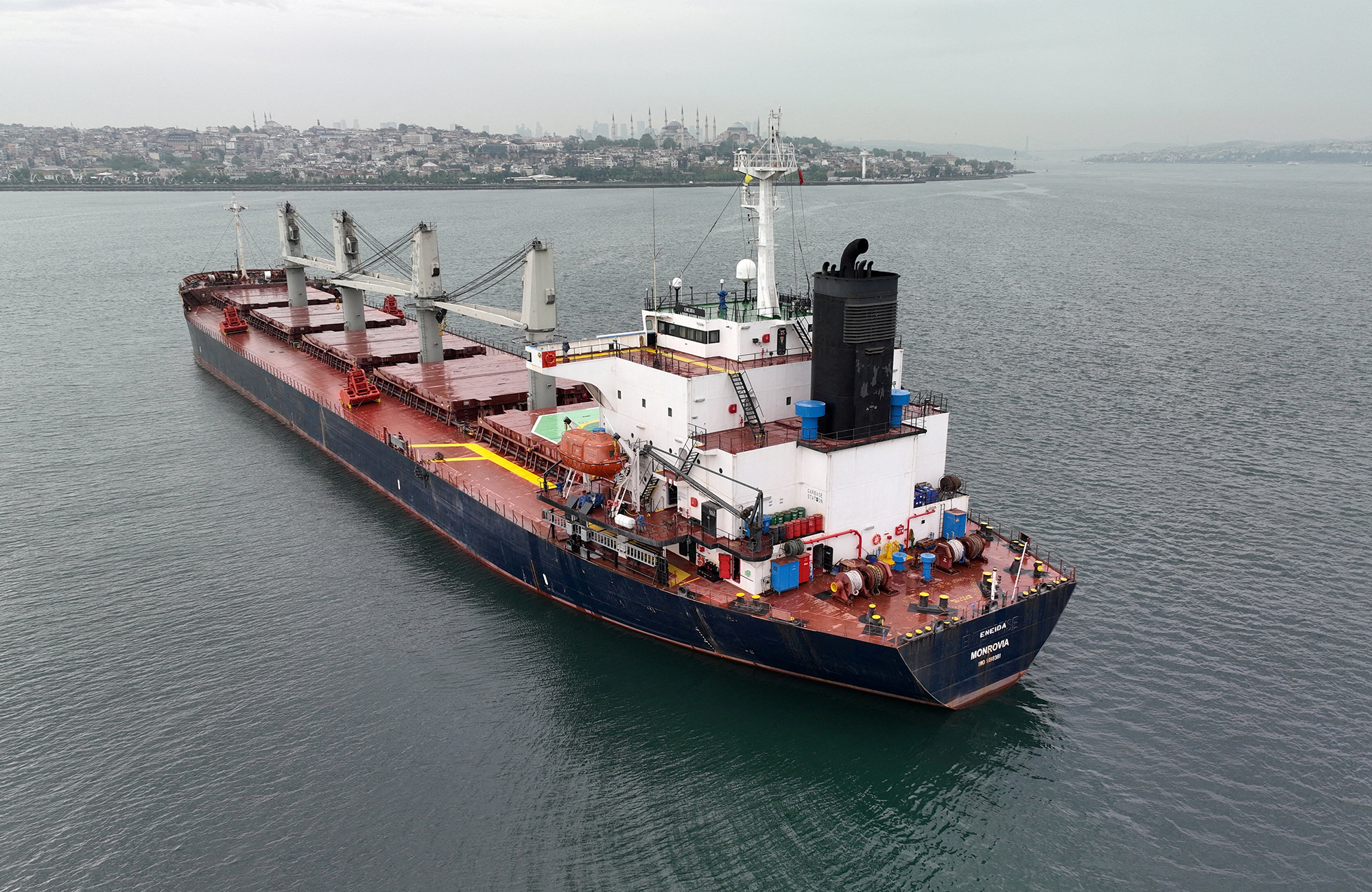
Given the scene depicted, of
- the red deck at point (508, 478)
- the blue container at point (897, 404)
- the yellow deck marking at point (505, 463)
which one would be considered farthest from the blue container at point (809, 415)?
the yellow deck marking at point (505, 463)

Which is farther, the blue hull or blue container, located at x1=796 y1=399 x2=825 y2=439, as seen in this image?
blue container, located at x1=796 y1=399 x2=825 y2=439

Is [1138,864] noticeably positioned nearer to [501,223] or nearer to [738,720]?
[738,720]

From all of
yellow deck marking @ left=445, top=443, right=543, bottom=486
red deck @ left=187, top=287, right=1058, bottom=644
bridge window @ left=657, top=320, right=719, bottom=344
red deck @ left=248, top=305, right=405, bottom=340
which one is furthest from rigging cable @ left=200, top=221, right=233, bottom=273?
bridge window @ left=657, top=320, right=719, bottom=344

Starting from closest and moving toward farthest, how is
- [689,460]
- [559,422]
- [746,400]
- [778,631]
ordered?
[778,631] → [689,460] → [746,400] → [559,422]

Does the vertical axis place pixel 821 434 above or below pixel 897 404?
Answer: below

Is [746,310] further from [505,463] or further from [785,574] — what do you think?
[505,463]

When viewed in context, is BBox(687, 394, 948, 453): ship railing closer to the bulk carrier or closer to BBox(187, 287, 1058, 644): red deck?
the bulk carrier

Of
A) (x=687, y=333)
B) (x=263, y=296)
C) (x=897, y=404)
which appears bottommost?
(x=897, y=404)

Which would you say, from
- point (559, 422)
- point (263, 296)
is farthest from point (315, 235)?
point (559, 422)
